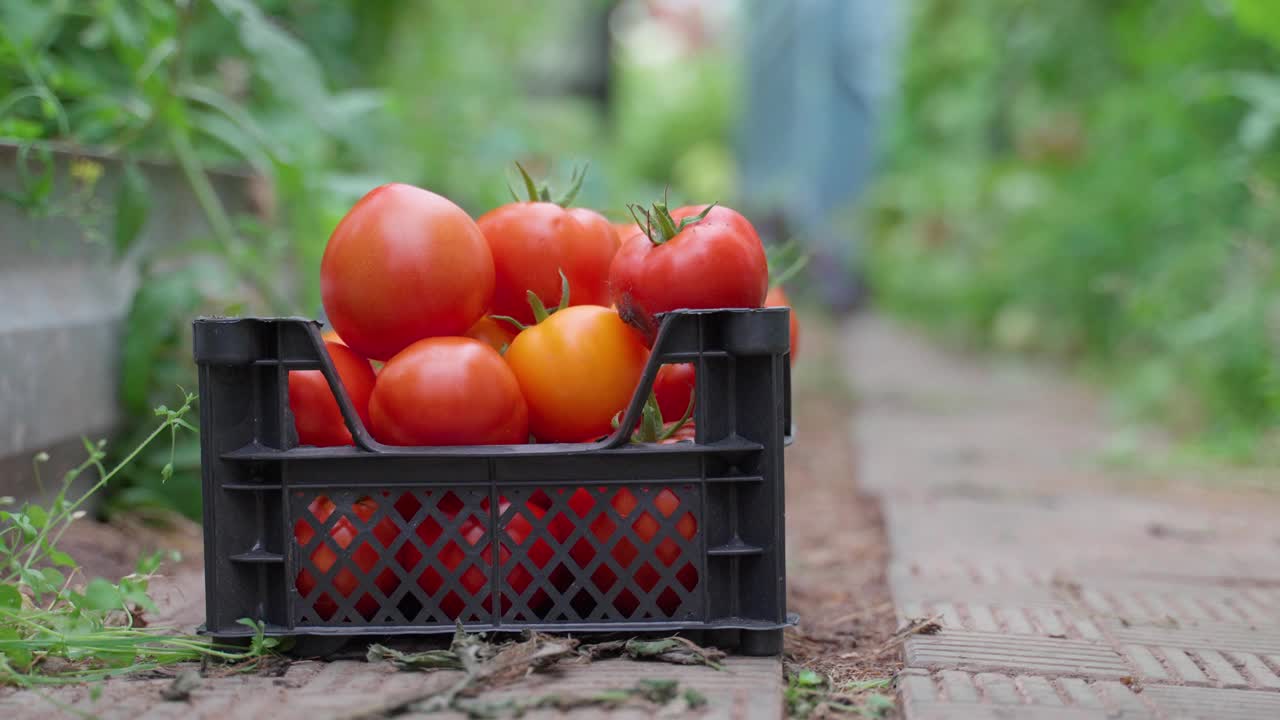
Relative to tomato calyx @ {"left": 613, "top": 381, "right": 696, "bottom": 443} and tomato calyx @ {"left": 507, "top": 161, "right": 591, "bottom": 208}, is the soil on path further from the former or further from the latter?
tomato calyx @ {"left": 507, "top": 161, "right": 591, "bottom": 208}

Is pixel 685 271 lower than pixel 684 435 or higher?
higher

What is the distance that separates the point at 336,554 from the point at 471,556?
0.58 ft

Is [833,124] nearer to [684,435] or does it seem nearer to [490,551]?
[684,435]

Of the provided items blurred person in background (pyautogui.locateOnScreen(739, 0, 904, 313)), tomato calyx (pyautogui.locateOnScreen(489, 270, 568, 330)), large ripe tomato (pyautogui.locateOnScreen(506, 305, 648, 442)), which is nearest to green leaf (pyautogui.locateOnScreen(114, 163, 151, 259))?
tomato calyx (pyautogui.locateOnScreen(489, 270, 568, 330))

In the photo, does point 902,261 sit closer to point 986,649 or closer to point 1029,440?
point 1029,440

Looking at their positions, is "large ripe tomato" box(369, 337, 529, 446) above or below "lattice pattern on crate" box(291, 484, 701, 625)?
above

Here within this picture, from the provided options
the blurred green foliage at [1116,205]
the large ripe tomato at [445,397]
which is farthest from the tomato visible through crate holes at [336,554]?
the blurred green foliage at [1116,205]

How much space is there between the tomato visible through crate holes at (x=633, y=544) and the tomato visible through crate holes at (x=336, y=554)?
0.25 meters

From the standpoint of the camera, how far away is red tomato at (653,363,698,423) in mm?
1758

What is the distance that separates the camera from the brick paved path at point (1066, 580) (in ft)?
5.16

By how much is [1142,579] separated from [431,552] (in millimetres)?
1419

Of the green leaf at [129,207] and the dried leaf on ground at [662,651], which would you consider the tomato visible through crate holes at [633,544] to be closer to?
the dried leaf on ground at [662,651]

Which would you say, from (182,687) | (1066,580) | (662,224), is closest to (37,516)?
(182,687)

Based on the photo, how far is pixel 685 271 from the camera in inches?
64.7
